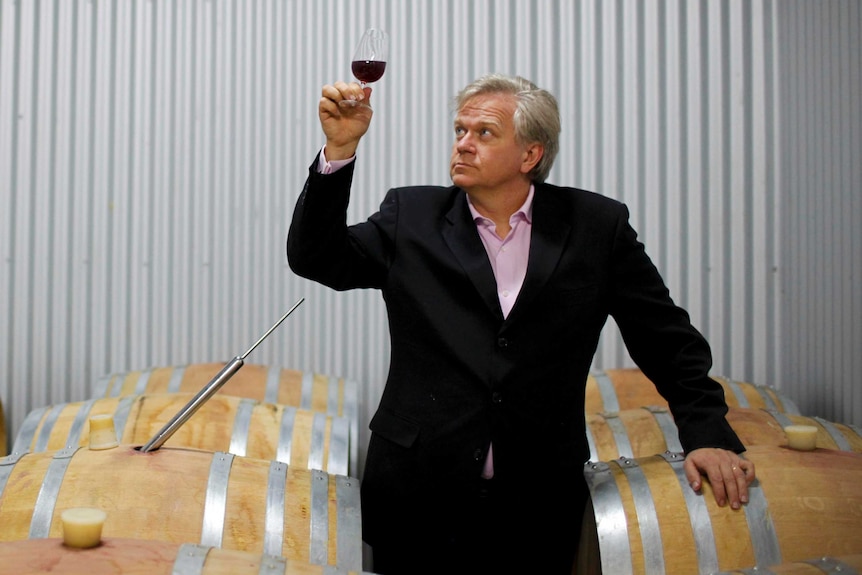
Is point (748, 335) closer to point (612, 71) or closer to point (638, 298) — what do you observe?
point (612, 71)

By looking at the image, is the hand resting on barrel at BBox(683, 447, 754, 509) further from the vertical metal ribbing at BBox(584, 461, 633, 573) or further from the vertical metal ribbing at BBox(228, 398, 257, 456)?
the vertical metal ribbing at BBox(228, 398, 257, 456)

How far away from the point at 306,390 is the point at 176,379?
0.44 metres

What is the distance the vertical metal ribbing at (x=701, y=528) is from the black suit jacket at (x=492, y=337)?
0.39 ft

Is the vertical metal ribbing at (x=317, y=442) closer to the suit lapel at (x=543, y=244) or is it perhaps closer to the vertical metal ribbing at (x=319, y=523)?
the vertical metal ribbing at (x=319, y=523)

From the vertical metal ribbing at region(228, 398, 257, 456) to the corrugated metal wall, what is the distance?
4.06 feet

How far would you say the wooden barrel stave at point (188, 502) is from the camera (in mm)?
2066

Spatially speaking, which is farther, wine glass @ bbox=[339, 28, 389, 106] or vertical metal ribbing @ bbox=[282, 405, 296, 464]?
vertical metal ribbing @ bbox=[282, 405, 296, 464]

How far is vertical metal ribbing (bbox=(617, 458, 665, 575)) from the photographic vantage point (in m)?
2.05

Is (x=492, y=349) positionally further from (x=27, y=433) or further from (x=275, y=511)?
(x=27, y=433)

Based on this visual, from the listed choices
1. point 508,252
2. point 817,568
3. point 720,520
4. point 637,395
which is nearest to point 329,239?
point 508,252

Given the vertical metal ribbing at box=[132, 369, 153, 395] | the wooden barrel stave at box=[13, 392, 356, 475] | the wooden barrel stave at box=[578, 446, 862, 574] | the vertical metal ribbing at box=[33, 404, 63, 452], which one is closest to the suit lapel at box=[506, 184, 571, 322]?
the wooden barrel stave at box=[578, 446, 862, 574]

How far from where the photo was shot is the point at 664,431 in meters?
2.92

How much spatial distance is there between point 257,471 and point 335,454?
69 cm

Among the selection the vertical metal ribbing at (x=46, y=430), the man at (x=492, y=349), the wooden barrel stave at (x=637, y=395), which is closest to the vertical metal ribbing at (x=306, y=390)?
the vertical metal ribbing at (x=46, y=430)
